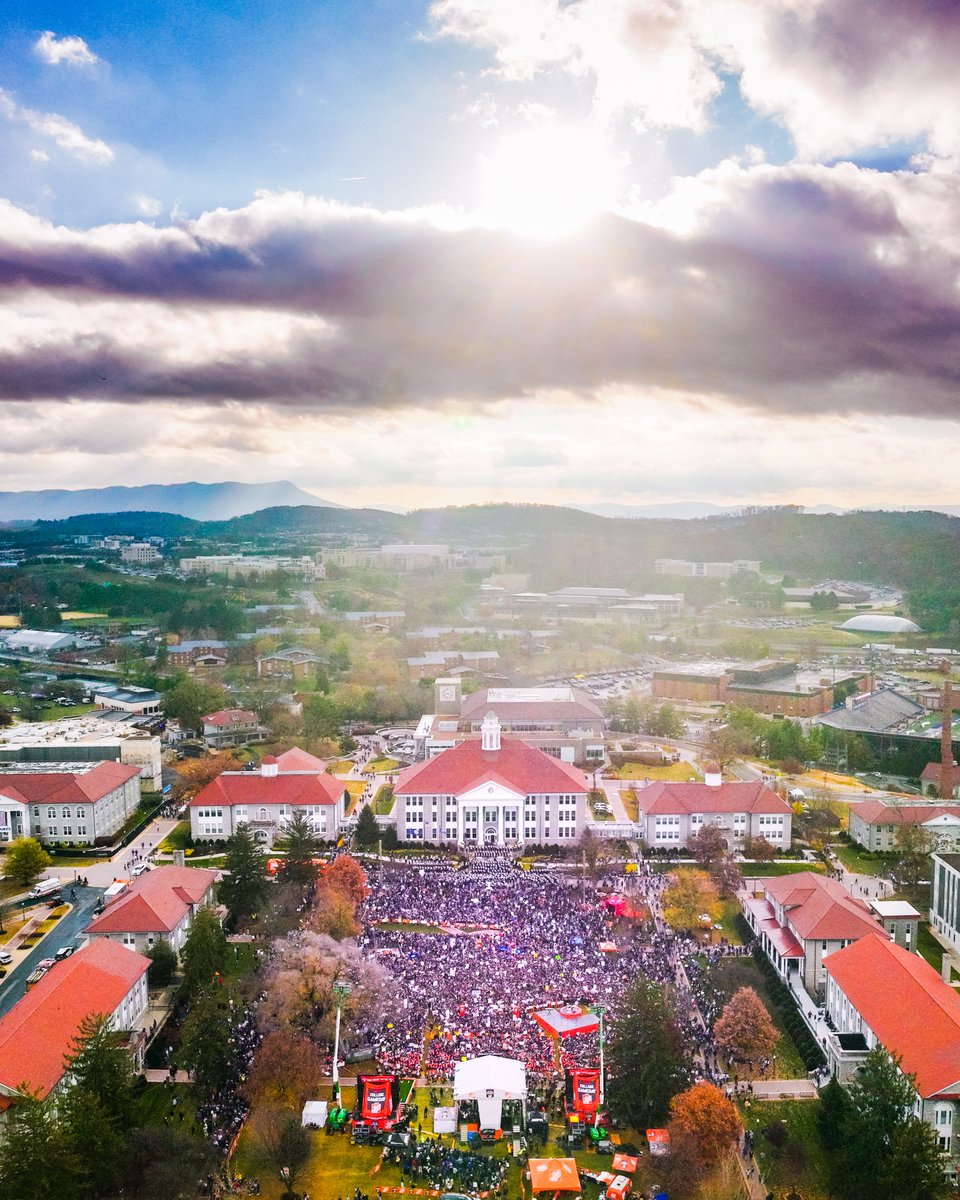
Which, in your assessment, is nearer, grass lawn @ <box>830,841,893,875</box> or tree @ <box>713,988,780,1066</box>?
tree @ <box>713,988,780,1066</box>

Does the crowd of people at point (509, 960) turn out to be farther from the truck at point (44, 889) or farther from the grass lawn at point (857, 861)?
the truck at point (44, 889)

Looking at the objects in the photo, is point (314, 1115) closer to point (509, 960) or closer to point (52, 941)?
point (509, 960)

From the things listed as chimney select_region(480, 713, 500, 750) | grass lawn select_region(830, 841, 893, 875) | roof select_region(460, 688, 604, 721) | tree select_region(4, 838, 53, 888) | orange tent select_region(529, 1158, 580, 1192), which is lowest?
grass lawn select_region(830, 841, 893, 875)

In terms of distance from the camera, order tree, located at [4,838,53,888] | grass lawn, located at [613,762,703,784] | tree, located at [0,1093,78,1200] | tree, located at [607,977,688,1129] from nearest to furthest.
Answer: tree, located at [0,1093,78,1200] < tree, located at [607,977,688,1129] < tree, located at [4,838,53,888] < grass lawn, located at [613,762,703,784]

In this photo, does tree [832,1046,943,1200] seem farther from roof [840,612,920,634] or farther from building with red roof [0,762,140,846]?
roof [840,612,920,634]

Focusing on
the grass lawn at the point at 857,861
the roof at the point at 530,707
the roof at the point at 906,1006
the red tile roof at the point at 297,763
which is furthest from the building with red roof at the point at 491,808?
the roof at the point at 906,1006

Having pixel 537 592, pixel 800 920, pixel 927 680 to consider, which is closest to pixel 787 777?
pixel 800 920

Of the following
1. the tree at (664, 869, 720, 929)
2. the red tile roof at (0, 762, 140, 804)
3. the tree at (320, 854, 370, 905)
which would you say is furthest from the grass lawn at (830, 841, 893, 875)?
the red tile roof at (0, 762, 140, 804)
